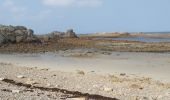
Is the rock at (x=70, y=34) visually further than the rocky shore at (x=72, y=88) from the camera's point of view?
Yes

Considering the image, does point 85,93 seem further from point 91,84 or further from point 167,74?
point 167,74

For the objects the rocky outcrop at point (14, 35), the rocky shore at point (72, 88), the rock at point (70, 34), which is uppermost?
the rocky outcrop at point (14, 35)

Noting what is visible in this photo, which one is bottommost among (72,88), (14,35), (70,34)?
(70,34)

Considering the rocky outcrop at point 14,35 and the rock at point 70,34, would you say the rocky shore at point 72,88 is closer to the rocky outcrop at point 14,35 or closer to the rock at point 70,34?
the rocky outcrop at point 14,35

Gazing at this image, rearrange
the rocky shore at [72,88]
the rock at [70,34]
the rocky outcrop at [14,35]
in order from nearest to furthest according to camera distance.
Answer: the rocky shore at [72,88]
the rocky outcrop at [14,35]
the rock at [70,34]

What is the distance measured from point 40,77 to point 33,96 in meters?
5.89

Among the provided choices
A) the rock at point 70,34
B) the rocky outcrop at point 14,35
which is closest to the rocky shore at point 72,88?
the rocky outcrop at point 14,35

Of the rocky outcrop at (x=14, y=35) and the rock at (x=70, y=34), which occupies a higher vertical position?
the rocky outcrop at (x=14, y=35)

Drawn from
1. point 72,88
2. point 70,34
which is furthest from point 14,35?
point 72,88

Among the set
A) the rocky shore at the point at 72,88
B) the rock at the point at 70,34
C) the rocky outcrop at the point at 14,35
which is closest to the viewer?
the rocky shore at the point at 72,88

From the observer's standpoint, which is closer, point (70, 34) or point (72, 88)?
point (72, 88)

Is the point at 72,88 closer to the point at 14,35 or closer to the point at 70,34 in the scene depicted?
the point at 14,35

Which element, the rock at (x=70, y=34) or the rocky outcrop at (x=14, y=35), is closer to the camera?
the rocky outcrop at (x=14, y=35)

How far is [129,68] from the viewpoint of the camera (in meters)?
24.1
